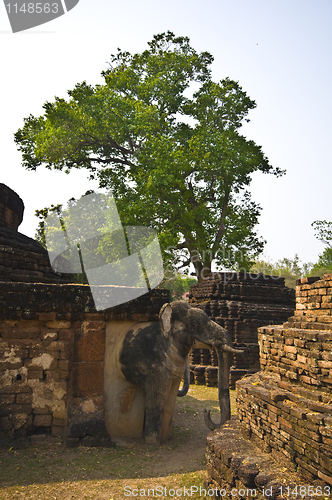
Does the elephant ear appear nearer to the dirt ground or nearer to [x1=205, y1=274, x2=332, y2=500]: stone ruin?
[x1=205, y1=274, x2=332, y2=500]: stone ruin

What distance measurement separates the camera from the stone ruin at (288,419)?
2.89 metres

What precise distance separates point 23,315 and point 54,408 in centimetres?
124

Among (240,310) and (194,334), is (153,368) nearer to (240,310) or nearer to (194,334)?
(194,334)

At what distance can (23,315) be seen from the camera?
5.03 meters

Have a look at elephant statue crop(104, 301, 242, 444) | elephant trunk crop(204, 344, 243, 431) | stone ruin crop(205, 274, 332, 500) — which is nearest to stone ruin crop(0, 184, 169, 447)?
elephant statue crop(104, 301, 242, 444)

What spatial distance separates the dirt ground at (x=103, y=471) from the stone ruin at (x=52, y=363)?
244 mm

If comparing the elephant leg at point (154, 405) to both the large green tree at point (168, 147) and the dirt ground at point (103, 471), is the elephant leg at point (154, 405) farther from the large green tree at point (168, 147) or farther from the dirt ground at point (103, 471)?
the large green tree at point (168, 147)

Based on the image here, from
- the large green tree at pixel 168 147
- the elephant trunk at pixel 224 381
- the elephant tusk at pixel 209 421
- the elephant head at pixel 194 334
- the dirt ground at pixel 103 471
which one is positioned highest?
the large green tree at pixel 168 147

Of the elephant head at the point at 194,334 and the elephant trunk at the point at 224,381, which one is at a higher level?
the elephant head at the point at 194,334

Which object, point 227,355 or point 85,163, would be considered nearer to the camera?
point 227,355

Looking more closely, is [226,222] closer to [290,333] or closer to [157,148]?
[157,148]

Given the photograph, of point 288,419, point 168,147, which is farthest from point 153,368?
point 168,147

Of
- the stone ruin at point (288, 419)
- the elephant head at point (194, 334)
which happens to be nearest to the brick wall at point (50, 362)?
the elephant head at point (194, 334)

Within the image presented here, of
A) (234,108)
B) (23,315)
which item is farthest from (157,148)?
(23,315)
